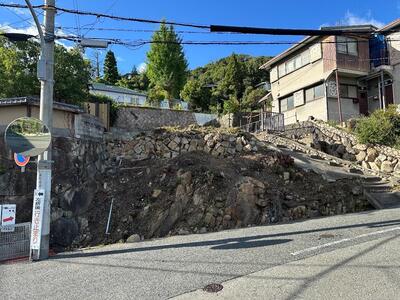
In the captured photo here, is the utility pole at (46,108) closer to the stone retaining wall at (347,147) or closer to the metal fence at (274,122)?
the stone retaining wall at (347,147)

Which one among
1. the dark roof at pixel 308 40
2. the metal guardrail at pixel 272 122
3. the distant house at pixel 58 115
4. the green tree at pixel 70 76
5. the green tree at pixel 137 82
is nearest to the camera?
the distant house at pixel 58 115

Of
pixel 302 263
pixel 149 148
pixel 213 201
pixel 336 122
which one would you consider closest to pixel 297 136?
pixel 336 122

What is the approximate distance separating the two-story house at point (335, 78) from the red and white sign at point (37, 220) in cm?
1991

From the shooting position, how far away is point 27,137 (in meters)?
7.81

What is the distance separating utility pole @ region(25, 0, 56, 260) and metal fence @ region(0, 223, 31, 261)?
0.55m

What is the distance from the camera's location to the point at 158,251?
25.6ft

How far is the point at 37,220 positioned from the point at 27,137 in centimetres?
181

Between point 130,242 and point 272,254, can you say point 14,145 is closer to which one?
point 130,242

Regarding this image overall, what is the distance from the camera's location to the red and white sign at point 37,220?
7.77m

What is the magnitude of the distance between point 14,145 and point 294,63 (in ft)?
76.8

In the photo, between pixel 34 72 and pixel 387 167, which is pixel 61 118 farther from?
pixel 387 167

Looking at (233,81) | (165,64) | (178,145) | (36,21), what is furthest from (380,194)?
(233,81)

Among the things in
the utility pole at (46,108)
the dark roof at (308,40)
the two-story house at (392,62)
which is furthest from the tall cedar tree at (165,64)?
the utility pole at (46,108)

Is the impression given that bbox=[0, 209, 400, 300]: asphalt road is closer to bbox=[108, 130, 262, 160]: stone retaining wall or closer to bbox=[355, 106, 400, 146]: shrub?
bbox=[108, 130, 262, 160]: stone retaining wall
